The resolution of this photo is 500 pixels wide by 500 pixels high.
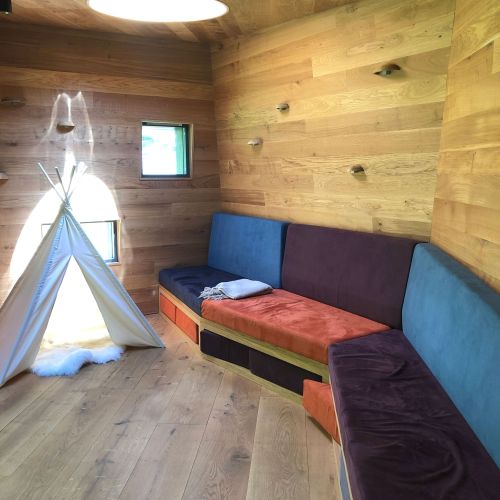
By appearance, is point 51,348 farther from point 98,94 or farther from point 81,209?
point 98,94

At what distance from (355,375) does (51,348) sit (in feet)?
8.11

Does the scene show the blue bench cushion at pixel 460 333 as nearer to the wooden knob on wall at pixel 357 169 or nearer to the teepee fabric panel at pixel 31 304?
the wooden knob on wall at pixel 357 169

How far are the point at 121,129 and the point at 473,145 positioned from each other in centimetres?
291

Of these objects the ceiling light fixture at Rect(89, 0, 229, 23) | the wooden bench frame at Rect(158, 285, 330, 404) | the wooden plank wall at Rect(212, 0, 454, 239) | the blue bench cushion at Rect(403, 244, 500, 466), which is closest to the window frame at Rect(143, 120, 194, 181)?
the wooden plank wall at Rect(212, 0, 454, 239)

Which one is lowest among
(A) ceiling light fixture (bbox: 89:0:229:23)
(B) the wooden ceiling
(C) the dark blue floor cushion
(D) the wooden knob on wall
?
(C) the dark blue floor cushion

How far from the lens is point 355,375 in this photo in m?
2.23

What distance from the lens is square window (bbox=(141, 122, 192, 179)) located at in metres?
4.32

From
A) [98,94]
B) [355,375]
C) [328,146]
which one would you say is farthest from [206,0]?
[355,375]

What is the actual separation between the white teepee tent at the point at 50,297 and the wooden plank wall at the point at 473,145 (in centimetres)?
228

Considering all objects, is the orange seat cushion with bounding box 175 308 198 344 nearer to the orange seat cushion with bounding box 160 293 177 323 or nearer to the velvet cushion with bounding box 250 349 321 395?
the orange seat cushion with bounding box 160 293 177 323

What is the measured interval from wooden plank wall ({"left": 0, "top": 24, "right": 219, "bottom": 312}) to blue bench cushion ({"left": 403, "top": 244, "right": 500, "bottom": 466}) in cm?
244

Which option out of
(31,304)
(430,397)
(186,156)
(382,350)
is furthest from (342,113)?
(31,304)

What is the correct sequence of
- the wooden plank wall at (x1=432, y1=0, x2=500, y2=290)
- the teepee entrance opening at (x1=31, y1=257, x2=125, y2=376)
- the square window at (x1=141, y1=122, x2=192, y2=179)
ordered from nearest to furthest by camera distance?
1. the wooden plank wall at (x1=432, y1=0, x2=500, y2=290)
2. the teepee entrance opening at (x1=31, y1=257, x2=125, y2=376)
3. the square window at (x1=141, y1=122, x2=192, y2=179)

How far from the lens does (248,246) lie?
408 centimetres
